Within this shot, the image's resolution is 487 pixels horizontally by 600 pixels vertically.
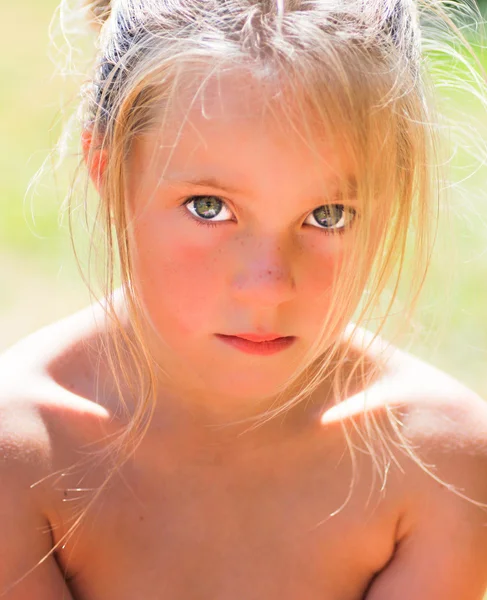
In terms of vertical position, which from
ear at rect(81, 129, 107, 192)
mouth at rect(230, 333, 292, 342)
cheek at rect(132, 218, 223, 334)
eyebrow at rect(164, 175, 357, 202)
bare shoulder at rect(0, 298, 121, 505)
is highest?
ear at rect(81, 129, 107, 192)

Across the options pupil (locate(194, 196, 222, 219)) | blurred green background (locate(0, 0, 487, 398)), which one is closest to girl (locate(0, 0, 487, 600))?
pupil (locate(194, 196, 222, 219))

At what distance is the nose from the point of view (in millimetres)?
1128

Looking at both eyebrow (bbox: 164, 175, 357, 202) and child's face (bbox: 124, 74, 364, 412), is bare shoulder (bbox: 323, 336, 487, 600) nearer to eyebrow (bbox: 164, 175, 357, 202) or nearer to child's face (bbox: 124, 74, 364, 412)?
child's face (bbox: 124, 74, 364, 412)

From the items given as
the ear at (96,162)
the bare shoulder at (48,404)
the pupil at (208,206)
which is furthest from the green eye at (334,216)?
the bare shoulder at (48,404)

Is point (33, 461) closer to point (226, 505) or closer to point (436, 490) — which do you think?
point (226, 505)

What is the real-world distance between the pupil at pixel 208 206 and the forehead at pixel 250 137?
0.12 ft

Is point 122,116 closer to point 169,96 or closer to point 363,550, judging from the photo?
point 169,96

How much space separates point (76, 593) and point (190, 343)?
0.37 metres

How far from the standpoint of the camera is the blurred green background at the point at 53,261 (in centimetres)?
175

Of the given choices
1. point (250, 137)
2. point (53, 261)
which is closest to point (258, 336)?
point (250, 137)

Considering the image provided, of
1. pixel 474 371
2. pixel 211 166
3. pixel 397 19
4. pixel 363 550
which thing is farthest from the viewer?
pixel 474 371

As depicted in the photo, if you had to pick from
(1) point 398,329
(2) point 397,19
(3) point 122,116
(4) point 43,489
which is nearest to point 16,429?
(4) point 43,489

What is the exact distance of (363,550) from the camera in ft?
4.52

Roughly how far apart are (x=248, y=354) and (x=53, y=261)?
1725 millimetres
